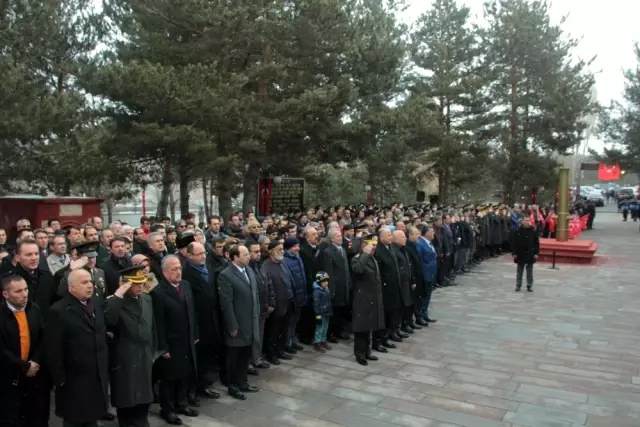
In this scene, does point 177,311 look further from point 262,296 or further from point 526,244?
point 526,244

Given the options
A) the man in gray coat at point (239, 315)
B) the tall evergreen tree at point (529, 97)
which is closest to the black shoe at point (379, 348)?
the man in gray coat at point (239, 315)

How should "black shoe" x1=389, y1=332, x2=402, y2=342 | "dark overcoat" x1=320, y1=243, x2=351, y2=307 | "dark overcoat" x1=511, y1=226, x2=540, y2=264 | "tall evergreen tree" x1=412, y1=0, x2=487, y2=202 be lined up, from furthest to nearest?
"tall evergreen tree" x1=412, y1=0, x2=487, y2=202
"dark overcoat" x1=511, y1=226, x2=540, y2=264
"black shoe" x1=389, y1=332, x2=402, y2=342
"dark overcoat" x1=320, y1=243, x2=351, y2=307

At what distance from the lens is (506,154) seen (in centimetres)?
3133

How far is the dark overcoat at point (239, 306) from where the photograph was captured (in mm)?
5930

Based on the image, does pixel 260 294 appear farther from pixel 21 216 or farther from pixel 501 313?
pixel 21 216

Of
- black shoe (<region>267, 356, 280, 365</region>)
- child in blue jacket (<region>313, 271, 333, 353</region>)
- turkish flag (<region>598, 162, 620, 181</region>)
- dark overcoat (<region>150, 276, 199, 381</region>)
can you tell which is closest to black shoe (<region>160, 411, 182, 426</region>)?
dark overcoat (<region>150, 276, 199, 381</region>)

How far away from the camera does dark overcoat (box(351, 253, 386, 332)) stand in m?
7.14

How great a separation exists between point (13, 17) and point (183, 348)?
14.7 meters

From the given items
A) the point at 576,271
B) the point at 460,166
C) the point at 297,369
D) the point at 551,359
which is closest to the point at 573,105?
the point at 460,166

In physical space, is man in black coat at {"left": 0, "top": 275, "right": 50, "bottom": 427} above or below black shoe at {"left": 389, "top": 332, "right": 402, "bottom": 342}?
above

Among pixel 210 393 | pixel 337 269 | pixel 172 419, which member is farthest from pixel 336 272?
pixel 172 419

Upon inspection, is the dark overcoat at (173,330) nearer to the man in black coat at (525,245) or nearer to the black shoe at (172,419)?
the black shoe at (172,419)

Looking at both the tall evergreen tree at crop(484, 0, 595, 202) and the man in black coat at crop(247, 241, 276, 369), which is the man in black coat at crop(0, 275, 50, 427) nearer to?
the man in black coat at crop(247, 241, 276, 369)

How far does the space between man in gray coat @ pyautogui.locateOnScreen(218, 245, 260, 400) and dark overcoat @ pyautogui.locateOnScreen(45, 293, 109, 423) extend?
5.67 feet
